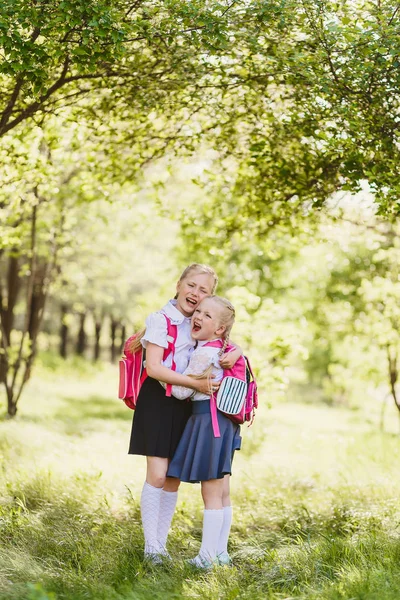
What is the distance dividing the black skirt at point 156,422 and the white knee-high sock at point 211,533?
49 cm

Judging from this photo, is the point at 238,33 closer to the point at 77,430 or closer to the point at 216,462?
the point at 216,462

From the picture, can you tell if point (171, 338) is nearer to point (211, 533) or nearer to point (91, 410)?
point (211, 533)

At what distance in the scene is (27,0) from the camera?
4.77 m

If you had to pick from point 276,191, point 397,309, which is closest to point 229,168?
point 276,191

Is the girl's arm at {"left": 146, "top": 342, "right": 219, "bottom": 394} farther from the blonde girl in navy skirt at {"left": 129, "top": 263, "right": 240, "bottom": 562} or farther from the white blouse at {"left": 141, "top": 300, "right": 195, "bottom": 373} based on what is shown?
the white blouse at {"left": 141, "top": 300, "right": 195, "bottom": 373}

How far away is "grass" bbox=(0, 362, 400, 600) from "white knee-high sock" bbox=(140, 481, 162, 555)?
0.13 metres

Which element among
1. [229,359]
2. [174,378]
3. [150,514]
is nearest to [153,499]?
[150,514]

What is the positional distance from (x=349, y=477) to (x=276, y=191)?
3294 mm

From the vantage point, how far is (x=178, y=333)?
189 inches

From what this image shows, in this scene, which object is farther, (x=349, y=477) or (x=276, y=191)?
(x=349, y=477)

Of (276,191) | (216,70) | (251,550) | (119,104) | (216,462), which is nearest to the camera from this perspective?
(216,462)

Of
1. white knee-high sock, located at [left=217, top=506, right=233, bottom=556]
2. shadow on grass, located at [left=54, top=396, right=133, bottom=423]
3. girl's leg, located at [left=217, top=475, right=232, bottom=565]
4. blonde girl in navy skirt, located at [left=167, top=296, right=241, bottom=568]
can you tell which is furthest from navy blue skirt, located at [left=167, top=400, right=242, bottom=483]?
shadow on grass, located at [left=54, top=396, right=133, bottom=423]

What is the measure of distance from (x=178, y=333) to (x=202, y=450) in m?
0.81

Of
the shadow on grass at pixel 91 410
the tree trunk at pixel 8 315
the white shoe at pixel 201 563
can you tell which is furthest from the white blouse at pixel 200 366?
the shadow on grass at pixel 91 410
